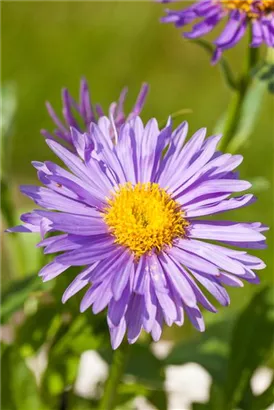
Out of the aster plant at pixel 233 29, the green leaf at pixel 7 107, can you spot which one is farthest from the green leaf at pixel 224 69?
the green leaf at pixel 7 107

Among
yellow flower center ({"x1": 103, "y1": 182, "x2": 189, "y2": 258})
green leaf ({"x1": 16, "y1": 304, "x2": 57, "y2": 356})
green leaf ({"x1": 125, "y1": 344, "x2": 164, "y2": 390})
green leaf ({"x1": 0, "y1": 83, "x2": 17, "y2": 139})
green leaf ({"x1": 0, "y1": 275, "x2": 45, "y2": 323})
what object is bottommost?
green leaf ({"x1": 125, "y1": 344, "x2": 164, "y2": 390})

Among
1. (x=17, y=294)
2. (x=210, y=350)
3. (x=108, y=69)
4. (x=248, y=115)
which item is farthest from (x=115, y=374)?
(x=108, y=69)

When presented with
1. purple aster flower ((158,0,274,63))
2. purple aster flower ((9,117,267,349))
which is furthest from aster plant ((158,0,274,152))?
purple aster flower ((9,117,267,349))

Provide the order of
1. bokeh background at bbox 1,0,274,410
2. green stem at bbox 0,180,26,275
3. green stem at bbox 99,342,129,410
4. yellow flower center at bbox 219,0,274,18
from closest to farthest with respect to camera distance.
A: green stem at bbox 99,342,129,410
yellow flower center at bbox 219,0,274,18
green stem at bbox 0,180,26,275
bokeh background at bbox 1,0,274,410

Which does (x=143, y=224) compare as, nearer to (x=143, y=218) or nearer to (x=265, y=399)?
(x=143, y=218)

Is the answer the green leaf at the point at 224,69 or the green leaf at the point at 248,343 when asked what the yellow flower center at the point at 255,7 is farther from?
the green leaf at the point at 248,343

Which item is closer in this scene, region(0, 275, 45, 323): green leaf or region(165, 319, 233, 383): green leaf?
region(0, 275, 45, 323): green leaf

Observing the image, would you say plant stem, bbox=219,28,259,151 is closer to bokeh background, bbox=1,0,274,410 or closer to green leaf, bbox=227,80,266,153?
green leaf, bbox=227,80,266,153
